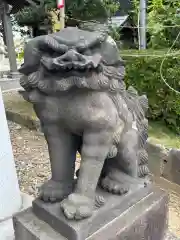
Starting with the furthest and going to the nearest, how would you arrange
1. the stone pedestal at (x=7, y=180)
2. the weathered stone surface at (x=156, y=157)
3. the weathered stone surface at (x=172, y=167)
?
the weathered stone surface at (x=156, y=157)
the weathered stone surface at (x=172, y=167)
the stone pedestal at (x=7, y=180)

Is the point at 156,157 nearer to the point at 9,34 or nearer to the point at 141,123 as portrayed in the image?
the point at 141,123

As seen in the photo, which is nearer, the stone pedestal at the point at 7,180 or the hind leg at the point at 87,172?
the hind leg at the point at 87,172

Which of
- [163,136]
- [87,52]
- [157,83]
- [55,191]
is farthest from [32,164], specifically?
[87,52]

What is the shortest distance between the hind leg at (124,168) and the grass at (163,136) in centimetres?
143

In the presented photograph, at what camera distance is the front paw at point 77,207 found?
0.89 metres

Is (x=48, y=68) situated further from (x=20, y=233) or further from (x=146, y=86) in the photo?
(x=146, y=86)

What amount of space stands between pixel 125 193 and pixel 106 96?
14.8 inches

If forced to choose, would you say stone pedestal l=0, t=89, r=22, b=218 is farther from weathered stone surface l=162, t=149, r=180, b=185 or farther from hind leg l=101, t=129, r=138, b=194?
weathered stone surface l=162, t=149, r=180, b=185

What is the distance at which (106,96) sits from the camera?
861 mm

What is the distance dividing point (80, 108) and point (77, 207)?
30 centimetres

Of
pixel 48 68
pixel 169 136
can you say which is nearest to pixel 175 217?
pixel 169 136

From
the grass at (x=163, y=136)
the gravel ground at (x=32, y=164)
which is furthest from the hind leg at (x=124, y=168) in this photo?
the grass at (x=163, y=136)

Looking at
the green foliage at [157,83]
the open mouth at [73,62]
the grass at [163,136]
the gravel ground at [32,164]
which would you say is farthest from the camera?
the green foliage at [157,83]

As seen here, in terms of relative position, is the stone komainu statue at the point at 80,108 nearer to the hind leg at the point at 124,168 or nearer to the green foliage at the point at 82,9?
the hind leg at the point at 124,168
